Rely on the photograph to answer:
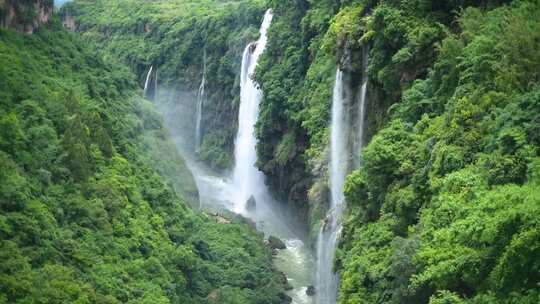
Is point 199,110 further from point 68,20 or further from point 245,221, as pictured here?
point 68,20

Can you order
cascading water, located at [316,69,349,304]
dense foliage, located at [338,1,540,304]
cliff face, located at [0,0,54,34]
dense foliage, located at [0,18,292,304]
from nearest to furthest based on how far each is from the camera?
dense foliage, located at [338,1,540,304] < dense foliage, located at [0,18,292,304] < cascading water, located at [316,69,349,304] < cliff face, located at [0,0,54,34]

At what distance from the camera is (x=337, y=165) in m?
35.1

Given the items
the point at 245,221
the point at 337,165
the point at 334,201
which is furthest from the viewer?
the point at 245,221

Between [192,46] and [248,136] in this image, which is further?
[192,46]

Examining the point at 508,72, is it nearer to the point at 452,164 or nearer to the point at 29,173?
the point at 452,164

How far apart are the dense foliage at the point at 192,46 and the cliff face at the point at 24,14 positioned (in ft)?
54.6

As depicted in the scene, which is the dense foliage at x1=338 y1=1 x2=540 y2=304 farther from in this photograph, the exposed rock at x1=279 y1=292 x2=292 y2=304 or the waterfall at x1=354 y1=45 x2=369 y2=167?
the exposed rock at x1=279 y1=292 x2=292 y2=304

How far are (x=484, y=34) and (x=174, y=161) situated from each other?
29250 mm

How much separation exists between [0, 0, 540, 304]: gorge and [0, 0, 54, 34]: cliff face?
0.13 metres

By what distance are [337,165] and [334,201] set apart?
1613 mm

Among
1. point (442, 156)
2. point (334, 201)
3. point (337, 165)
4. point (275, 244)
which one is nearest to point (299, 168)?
point (275, 244)

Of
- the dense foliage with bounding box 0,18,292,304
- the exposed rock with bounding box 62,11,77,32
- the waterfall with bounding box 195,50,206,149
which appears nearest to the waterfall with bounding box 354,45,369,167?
the dense foliage with bounding box 0,18,292,304

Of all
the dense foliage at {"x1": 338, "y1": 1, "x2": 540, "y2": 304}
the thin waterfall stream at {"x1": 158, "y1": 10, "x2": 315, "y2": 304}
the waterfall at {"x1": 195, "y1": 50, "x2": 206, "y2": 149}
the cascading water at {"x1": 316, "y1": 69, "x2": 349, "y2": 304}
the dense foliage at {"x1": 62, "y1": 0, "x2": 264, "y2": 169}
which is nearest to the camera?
the dense foliage at {"x1": 338, "y1": 1, "x2": 540, "y2": 304}

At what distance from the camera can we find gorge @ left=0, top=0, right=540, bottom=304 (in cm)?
1809
